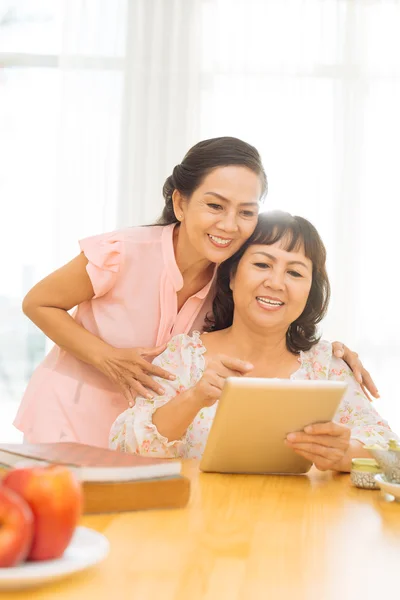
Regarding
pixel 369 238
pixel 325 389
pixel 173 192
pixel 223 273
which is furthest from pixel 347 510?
pixel 369 238

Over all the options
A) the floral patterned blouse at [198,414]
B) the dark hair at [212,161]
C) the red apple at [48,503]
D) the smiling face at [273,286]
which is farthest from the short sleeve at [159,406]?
the red apple at [48,503]

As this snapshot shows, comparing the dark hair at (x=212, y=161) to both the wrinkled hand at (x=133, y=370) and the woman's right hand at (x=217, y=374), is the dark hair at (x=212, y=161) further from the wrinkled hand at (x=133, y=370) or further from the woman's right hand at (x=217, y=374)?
the woman's right hand at (x=217, y=374)

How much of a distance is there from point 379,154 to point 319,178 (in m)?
0.37

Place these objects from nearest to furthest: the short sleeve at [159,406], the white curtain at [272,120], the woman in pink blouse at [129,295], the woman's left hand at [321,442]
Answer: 1. the woman's left hand at [321,442]
2. the short sleeve at [159,406]
3. the woman in pink blouse at [129,295]
4. the white curtain at [272,120]

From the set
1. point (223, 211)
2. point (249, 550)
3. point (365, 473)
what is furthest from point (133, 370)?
point (249, 550)

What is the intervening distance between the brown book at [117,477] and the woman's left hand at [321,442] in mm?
382

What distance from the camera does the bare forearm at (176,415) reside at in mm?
1818

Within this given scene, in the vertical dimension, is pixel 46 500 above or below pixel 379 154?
below

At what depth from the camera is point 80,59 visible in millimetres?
4773

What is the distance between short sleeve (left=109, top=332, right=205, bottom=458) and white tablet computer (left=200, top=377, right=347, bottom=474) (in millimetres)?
215

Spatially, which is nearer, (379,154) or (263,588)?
(263,588)

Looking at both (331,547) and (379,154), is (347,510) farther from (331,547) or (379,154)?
(379,154)

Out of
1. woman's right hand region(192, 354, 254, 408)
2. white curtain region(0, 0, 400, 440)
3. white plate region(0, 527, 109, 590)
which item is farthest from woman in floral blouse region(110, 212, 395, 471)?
white curtain region(0, 0, 400, 440)

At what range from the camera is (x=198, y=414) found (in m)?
2.10
